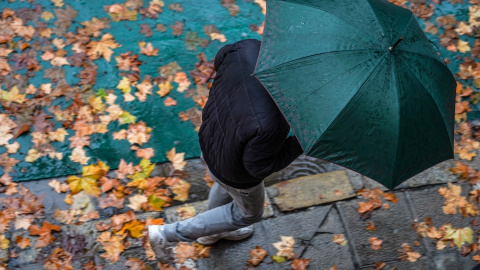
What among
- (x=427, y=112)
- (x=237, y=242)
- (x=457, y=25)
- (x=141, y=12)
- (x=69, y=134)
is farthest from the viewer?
(x=457, y=25)

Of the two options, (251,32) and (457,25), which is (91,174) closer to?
(251,32)

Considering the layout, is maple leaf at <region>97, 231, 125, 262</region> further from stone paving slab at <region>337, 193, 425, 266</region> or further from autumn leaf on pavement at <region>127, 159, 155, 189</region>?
stone paving slab at <region>337, 193, 425, 266</region>

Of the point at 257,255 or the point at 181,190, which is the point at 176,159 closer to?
the point at 181,190

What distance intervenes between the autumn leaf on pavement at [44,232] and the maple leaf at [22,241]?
6cm

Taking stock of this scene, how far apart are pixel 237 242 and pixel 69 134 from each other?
1.70 metres

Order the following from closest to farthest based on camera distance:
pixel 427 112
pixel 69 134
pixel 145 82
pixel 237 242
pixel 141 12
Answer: pixel 427 112, pixel 237 242, pixel 69 134, pixel 145 82, pixel 141 12

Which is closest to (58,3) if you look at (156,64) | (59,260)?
(156,64)

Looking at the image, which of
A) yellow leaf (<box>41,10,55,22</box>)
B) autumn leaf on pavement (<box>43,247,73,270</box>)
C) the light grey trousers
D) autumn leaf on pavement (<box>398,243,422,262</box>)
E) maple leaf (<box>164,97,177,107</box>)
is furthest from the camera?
yellow leaf (<box>41,10,55,22</box>)

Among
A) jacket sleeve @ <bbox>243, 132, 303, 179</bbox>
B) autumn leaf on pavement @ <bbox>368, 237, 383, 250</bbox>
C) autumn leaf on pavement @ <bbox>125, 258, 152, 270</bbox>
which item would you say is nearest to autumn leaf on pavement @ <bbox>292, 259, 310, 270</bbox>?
autumn leaf on pavement @ <bbox>368, 237, 383, 250</bbox>

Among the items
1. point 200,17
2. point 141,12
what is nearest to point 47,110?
point 141,12

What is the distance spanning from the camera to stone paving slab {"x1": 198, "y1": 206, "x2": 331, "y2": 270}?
375 centimetres

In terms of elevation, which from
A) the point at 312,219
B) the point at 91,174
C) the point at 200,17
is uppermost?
the point at 200,17

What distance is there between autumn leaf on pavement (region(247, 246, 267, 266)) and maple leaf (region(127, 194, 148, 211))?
0.94 meters

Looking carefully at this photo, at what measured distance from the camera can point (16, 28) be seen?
4.81 meters
